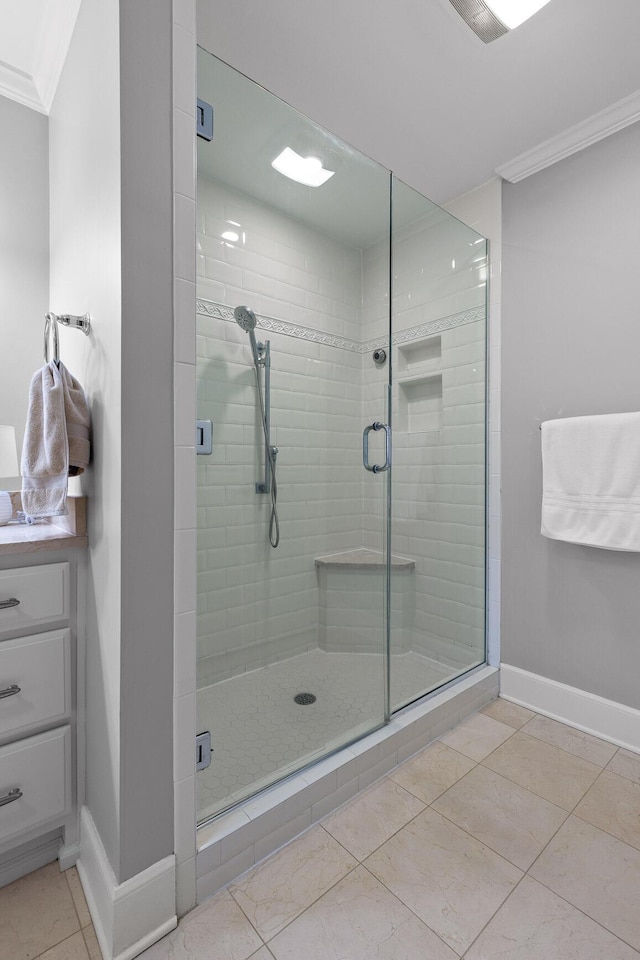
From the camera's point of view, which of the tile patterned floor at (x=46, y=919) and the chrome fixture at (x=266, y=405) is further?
the chrome fixture at (x=266, y=405)

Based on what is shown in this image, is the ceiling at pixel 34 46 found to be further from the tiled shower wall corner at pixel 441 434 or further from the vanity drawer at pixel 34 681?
the vanity drawer at pixel 34 681

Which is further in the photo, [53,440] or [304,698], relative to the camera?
[304,698]

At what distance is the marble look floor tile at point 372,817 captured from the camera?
1.34m

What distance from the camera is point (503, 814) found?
146 centimetres

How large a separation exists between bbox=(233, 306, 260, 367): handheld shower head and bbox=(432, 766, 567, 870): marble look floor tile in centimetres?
158

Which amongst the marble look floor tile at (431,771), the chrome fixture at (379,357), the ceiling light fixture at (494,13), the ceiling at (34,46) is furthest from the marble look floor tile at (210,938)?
the ceiling light fixture at (494,13)

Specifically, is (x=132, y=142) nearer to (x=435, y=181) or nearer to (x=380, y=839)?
(x=435, y=181)

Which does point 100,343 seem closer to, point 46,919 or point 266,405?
point 266,405

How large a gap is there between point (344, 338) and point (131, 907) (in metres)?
1.69

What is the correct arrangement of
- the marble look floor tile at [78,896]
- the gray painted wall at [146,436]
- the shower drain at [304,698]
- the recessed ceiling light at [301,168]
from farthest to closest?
the shower drain at [304,698] → the recessed ceiling light at [301,168] → the marble look floor tile at [78,896] → the gray painted wall at [146,436]

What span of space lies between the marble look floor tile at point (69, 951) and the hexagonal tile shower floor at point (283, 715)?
1.08 feet

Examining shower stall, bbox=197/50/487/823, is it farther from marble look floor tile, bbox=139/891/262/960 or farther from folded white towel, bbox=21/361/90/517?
folded white towel, bbox=21/361/90/517

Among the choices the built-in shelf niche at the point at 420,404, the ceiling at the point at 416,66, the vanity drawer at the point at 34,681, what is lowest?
the vanity drawer at the point at 34,681

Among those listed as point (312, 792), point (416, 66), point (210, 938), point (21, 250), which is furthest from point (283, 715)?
point (416, 66)
